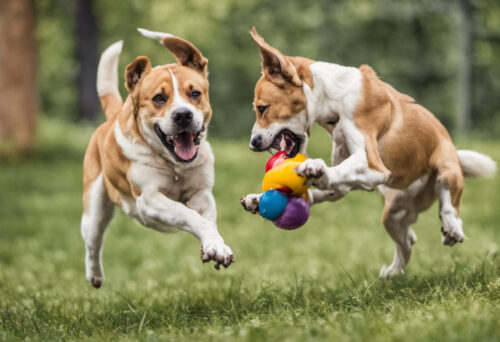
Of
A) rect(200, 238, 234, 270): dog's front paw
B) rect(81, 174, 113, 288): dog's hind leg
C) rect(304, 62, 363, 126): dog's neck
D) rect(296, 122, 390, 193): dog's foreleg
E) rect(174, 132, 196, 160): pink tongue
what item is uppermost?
rect(304, 62, 363, 126): dog's neck

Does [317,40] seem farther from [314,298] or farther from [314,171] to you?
[314,171]

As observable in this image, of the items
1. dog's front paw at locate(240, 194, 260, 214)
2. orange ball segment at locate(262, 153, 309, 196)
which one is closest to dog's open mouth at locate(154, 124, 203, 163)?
dog's front paw at locate(240, 194, 260, 214)

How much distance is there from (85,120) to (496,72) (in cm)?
1330

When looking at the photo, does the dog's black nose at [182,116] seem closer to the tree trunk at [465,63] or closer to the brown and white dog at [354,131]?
the brown and white dog at [354,131]

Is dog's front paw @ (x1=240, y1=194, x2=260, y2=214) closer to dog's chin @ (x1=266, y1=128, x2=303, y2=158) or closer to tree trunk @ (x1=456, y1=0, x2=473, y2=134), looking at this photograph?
dog's chin @ (x1=266, y1=128, x2=303, y2=158)

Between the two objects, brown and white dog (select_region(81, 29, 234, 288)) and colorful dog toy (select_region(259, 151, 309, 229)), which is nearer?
colorful dog toy (select_region(259, 151, 309, 229))

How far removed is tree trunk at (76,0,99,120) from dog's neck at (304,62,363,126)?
47.3ft

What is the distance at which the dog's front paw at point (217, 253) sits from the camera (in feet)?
13.1

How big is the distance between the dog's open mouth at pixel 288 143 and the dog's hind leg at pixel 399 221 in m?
1.07

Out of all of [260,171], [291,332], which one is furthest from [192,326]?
[260,171]

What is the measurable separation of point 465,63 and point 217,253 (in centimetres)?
1513

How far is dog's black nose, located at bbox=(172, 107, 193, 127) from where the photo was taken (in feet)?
14.4

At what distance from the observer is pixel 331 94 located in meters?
4.49

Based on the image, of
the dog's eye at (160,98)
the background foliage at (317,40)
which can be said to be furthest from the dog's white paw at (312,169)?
the background foliage at (317,40)
